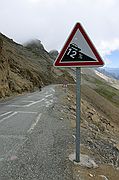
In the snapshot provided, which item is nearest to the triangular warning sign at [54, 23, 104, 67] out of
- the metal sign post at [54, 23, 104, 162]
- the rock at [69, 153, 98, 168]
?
the metal sign post at [54, 23, 104, 162]

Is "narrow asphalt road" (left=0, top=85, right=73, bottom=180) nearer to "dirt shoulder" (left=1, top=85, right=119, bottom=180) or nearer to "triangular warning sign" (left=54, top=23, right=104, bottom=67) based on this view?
"dirt shoulder" (left=1, top=85, right=119, bottom=180)

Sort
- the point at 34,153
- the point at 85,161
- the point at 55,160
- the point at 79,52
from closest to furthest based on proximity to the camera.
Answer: the point at 79,52 → the point at 55,160 → the point at 85,161 → the point at 34,153

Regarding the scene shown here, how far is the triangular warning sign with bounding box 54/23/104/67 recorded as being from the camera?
23.1 feet

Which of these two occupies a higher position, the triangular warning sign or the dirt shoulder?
the triangular warning sign

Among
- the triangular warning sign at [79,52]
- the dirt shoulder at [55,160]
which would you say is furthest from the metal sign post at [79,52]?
A: the dirt shoulder at [55,160]

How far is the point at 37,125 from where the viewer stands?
43.3 ft

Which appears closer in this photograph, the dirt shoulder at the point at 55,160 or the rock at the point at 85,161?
the dirt shoulder at the point at 55,160

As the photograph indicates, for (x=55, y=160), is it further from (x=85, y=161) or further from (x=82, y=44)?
(x=82, y=44)

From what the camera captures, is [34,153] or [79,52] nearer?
[79,52]

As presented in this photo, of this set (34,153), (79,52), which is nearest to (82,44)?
(79,52)

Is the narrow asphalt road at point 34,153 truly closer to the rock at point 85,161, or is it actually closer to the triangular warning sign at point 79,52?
the rock at point 85,161

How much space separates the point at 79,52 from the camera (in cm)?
712

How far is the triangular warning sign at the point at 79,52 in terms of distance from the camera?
705 centimetres

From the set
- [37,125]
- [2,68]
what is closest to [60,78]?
[2,68]
